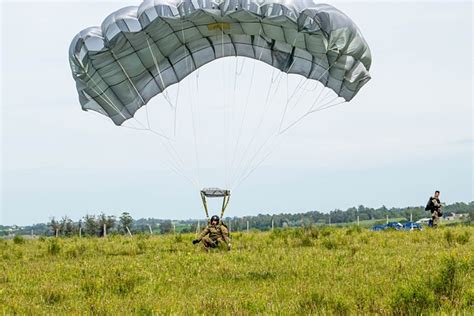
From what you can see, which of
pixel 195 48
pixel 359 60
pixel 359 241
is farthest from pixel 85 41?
pixel 359 241

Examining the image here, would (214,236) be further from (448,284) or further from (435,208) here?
(435,208)

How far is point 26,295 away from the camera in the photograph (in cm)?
857

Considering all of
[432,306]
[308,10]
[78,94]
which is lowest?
[432,306]

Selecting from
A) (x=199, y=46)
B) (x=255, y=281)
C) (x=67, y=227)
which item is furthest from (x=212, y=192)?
(x=67, y=227)

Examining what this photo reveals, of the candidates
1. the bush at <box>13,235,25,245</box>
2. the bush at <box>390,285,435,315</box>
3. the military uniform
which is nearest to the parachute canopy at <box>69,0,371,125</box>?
the bush at <box>13,235,25,245</box>

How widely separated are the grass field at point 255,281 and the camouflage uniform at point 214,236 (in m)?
0.83

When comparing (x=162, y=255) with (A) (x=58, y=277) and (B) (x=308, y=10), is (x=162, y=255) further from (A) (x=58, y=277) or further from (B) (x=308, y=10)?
(B) (x=308, y=10)

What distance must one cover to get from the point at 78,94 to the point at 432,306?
10910 mm

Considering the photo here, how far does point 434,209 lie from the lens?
20.8 metres

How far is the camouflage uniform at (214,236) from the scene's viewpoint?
1430 cm

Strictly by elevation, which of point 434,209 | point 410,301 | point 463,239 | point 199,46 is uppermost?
point 199,46

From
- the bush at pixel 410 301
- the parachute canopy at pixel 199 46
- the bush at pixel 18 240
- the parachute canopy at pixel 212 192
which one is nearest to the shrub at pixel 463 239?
the parachute canopy at pixel 199 46

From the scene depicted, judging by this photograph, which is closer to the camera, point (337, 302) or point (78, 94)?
point (337, 302)

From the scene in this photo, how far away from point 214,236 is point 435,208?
9.51 meters
